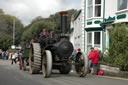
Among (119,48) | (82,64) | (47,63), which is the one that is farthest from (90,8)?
(47,63)

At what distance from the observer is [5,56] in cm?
4359

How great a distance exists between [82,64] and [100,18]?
9.50 metres

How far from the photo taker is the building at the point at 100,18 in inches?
688

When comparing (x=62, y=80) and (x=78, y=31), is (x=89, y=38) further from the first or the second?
(x=62, y=80)

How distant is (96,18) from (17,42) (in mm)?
71502

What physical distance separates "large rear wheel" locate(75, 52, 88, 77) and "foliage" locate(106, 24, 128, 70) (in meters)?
2.20

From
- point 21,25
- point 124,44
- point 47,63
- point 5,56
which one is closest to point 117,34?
point 124,44

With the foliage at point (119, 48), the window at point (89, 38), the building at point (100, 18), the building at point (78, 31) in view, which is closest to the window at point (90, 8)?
the building at point (100, 18)

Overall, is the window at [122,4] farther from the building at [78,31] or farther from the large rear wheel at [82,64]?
the building at [78,31]

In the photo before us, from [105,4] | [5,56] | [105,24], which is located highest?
[105,4]

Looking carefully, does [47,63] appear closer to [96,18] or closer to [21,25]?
[96,18]

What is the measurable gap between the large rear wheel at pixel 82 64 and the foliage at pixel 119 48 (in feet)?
7.23

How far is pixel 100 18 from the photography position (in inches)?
793

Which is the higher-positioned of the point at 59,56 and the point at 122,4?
the point at 122,4
